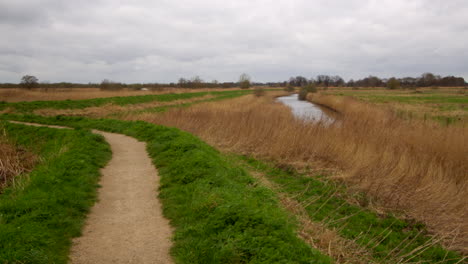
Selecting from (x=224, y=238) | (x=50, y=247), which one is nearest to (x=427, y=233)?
(x=224, y=238)

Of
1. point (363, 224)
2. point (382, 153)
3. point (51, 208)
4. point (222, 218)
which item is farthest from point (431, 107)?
point (51, 208)

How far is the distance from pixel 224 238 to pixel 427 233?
457 cm

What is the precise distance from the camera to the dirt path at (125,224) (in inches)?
154

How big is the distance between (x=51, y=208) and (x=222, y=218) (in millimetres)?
2531

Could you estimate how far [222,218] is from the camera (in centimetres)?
460

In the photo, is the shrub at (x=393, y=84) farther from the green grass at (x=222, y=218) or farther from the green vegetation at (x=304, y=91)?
the green grass at (x=222, y=218)

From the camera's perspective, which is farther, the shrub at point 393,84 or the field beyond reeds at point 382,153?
the shrub at point 393,84

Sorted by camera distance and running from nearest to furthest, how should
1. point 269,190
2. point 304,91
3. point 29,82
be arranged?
point 269,190
point 29,82
point 304,91

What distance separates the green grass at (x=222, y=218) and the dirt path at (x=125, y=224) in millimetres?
206

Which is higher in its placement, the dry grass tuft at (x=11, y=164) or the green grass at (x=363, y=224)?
the dry grass tuft at (x=11, y=164)

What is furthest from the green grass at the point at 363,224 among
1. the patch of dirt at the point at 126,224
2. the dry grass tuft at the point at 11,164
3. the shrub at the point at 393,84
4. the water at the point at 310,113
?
the shrub at the point at 393,84

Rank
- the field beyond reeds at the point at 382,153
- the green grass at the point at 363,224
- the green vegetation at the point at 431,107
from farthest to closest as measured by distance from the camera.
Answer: the green vegetation at the point at 431,107
the field beyond reeds at the point at 382,153
the green grass at the point at 363,224

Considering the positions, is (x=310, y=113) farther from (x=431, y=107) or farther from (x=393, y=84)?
(x=393, y=84)

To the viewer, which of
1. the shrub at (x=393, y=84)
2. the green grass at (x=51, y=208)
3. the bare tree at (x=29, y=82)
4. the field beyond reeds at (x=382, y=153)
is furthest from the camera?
the shrub at (x=393, y=84)
